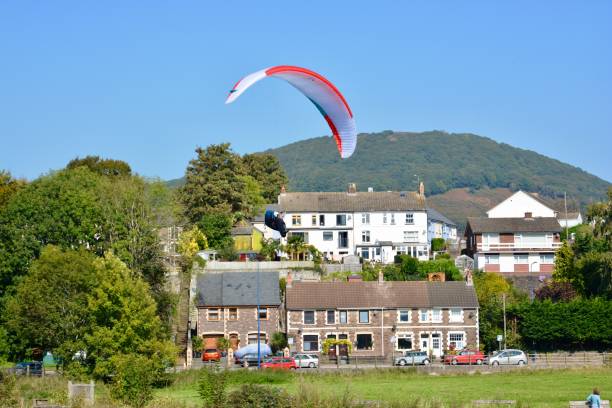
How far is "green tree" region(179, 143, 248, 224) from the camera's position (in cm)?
8588

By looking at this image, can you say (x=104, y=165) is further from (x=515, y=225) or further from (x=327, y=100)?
(x=327, y=100)

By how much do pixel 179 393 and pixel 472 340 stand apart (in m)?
24.7

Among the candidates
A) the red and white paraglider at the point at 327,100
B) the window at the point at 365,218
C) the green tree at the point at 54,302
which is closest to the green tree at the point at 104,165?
the window at the point at 365,218

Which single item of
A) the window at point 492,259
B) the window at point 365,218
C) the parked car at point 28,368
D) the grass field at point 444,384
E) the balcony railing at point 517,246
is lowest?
the grass field at point 444,384

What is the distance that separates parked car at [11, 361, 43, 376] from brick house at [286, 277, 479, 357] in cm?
1491

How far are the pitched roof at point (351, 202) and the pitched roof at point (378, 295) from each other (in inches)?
719

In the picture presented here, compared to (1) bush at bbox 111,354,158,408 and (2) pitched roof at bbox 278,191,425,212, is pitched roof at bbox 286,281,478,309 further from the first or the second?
Result: (1) bush at bbox 111,354,158,408

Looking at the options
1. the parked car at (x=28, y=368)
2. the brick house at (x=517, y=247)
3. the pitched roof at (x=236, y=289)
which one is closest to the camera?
the parked car at (x=28, y=368)

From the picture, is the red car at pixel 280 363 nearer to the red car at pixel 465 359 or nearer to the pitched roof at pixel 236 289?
the red car at pixel 465 359

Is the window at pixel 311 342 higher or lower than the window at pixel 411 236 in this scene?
lower

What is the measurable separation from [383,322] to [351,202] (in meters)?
22.2

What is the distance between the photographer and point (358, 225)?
83.6m

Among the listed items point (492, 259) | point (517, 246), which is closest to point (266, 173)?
point (492, 259)

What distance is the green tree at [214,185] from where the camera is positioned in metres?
85.9
